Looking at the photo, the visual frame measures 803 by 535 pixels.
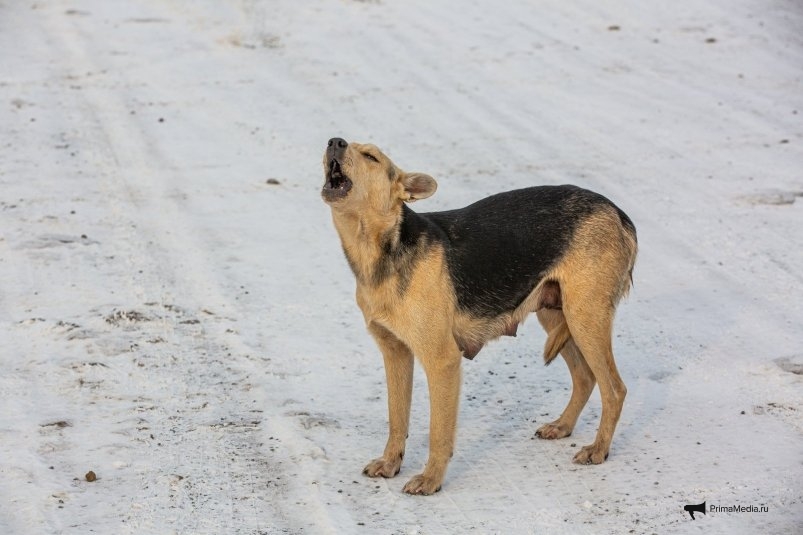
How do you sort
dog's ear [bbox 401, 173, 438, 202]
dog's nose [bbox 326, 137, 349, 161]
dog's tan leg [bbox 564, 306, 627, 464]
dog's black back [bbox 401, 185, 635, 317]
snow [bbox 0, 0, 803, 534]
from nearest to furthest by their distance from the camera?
dog's nose [bbox 326, 137, 349, 161] < snow [bbox 0, 0, 803, 534] < dog's ear [bbox 401, 173, 438, 202] < dog's black back [bbox 401, 185, 635, 317] < dog's tan leg [bbox 564, 306, 627, 464]

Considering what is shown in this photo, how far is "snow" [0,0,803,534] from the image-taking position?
22.6 feet

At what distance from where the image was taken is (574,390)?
7797 mm

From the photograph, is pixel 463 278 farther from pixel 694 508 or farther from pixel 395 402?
pixel 694 508

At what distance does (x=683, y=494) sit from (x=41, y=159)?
26.9ft

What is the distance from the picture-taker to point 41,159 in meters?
12.4

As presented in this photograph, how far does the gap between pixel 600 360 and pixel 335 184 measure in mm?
→ 2037

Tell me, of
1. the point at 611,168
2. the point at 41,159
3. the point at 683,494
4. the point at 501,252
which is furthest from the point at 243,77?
the point at 683,494

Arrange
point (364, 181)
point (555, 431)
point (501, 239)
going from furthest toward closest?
point (555, 431) < point (501, 239) < point (364, 181)

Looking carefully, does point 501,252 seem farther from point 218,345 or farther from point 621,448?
point 218,345

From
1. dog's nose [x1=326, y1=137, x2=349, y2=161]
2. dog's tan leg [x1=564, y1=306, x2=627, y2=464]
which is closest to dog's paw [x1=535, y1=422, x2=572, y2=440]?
dog's tan leg [x1=564, y1=306, x2=627, y2=464]

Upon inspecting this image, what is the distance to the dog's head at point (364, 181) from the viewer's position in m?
6.77

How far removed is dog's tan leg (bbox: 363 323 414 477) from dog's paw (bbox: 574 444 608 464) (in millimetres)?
1120

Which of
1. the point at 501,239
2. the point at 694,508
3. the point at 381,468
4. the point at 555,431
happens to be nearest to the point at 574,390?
the point at 555,431

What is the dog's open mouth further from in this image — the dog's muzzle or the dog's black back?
the dog's black back
